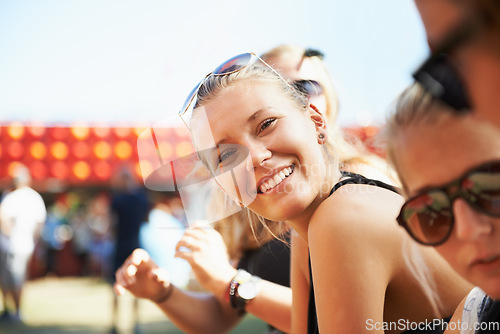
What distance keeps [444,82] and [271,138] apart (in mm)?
599

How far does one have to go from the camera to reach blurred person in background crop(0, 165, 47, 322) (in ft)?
20.3

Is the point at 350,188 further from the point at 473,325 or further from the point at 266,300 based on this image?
the point at 266,300

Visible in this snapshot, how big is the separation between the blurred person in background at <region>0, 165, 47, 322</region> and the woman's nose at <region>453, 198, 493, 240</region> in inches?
259

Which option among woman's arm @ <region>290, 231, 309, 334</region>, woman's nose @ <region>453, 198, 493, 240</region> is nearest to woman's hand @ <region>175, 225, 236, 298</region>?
woman's arm @ <region>290, 231, 309, 334</region>

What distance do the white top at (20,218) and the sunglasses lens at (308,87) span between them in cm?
557

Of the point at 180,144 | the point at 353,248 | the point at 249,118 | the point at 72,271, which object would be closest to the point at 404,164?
the point at 353,248

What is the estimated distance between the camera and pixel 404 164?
68 cm

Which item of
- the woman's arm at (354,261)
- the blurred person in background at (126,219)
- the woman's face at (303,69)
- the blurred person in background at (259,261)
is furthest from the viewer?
the blurred person in background at (126,219)

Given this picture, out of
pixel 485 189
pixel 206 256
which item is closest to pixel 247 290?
pixel 206 256

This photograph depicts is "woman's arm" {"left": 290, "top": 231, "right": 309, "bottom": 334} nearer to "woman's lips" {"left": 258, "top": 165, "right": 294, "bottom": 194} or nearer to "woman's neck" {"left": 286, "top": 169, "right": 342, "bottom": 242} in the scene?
"woman's neck" {"left": 286, "top": 169, "right": 342, "bottom": 242}

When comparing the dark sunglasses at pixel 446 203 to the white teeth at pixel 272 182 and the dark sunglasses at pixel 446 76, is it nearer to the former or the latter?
the dark sunglasses at pixel 446 76

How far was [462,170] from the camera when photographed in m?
0.59

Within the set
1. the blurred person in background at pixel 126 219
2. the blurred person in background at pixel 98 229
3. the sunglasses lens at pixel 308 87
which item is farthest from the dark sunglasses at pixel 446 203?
the blurred person in background at pixel 98 229

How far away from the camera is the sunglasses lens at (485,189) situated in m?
0.57
